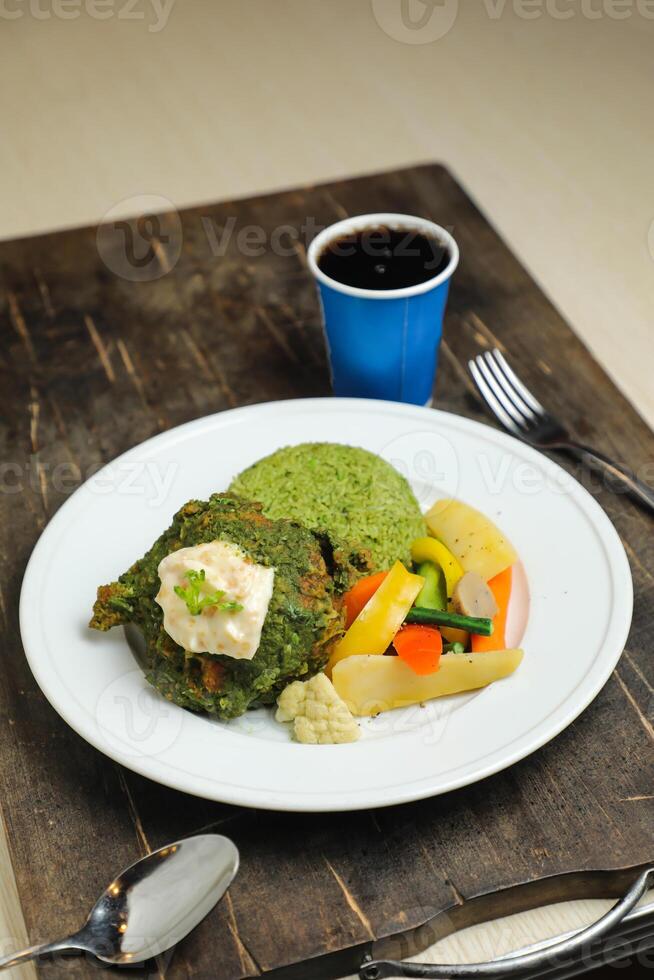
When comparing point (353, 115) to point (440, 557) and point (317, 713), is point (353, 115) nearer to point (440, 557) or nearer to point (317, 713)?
point (440, 557)

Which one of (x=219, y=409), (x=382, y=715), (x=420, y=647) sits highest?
(x=420, y=647)

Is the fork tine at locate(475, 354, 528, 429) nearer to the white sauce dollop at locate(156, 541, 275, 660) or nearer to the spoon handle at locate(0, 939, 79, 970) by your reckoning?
the white sauce dollop at locate(156, 541, 275, 660)

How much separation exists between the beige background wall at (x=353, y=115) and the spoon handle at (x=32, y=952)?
5.47 feet

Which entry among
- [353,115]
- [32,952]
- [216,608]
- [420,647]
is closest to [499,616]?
[420,647]

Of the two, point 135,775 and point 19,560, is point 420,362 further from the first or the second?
point 135,775

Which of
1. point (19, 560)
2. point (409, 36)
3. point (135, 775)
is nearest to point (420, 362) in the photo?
point (19, 560)

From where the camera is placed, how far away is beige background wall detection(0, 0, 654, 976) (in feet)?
9.67

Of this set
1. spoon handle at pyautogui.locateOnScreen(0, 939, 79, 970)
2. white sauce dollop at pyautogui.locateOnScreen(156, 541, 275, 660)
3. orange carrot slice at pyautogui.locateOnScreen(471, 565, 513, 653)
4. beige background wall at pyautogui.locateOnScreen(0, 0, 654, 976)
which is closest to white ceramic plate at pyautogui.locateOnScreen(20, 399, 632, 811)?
orange carrot slice at pyautogui.locateOnScreen(471, 565, 513, 653)

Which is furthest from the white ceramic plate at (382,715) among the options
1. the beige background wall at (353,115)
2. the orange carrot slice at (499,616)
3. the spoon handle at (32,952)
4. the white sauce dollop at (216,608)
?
the beige background wall at (353,115)

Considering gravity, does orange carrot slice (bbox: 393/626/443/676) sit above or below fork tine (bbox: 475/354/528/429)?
above

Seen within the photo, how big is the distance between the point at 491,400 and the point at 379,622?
798mm

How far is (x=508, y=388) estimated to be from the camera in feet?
7.40

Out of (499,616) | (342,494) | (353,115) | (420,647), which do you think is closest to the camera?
(420,647)

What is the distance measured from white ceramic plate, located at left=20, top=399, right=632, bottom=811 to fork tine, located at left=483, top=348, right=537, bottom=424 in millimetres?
272
